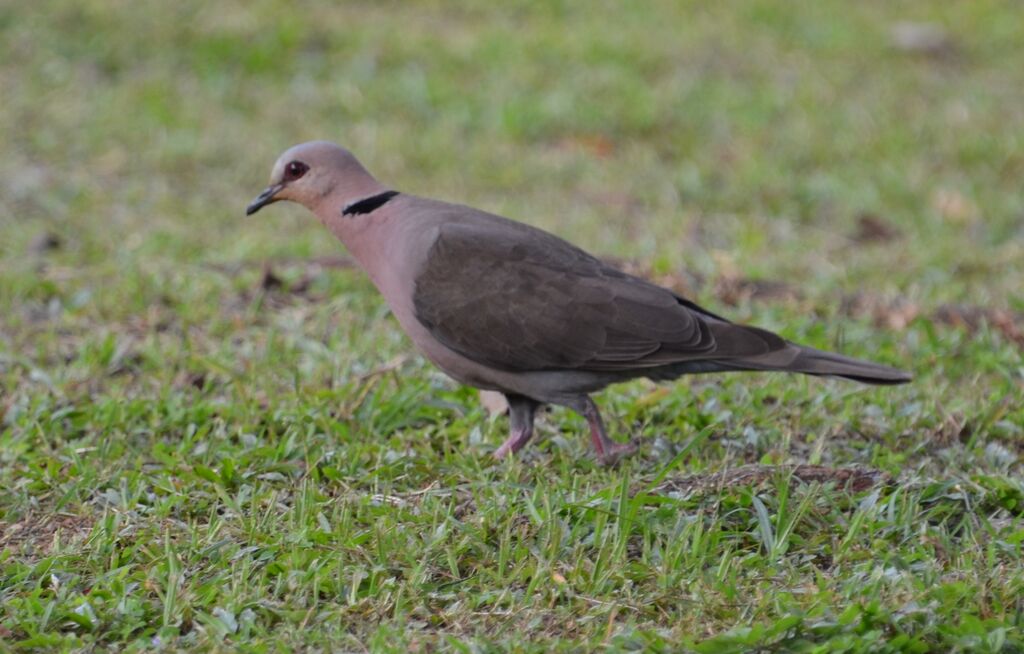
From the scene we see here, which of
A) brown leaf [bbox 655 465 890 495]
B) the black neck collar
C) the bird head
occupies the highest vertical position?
the bird head

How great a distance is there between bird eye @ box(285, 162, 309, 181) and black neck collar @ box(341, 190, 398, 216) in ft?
0.73

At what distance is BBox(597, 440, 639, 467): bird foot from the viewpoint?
4.39 meters

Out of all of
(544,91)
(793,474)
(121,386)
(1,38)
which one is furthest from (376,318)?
(1,38)

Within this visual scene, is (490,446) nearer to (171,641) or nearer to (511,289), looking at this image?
(511,289)

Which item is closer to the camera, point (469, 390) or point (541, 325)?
point (541, 325)

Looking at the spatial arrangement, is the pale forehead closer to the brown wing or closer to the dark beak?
the dark beak

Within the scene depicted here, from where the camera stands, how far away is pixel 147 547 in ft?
12.4

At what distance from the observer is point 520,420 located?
455 centimetres

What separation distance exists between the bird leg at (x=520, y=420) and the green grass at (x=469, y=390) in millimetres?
86

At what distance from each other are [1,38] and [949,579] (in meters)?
7.82

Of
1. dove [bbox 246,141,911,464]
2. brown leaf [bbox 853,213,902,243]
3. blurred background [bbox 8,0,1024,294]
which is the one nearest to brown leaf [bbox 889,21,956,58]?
blurred background [bbox 8,0,1024,294]

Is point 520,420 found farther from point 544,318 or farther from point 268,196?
point 268,196

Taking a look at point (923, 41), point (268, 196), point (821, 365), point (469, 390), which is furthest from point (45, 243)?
point (923, 41)

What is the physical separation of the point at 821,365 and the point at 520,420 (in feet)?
3.04
